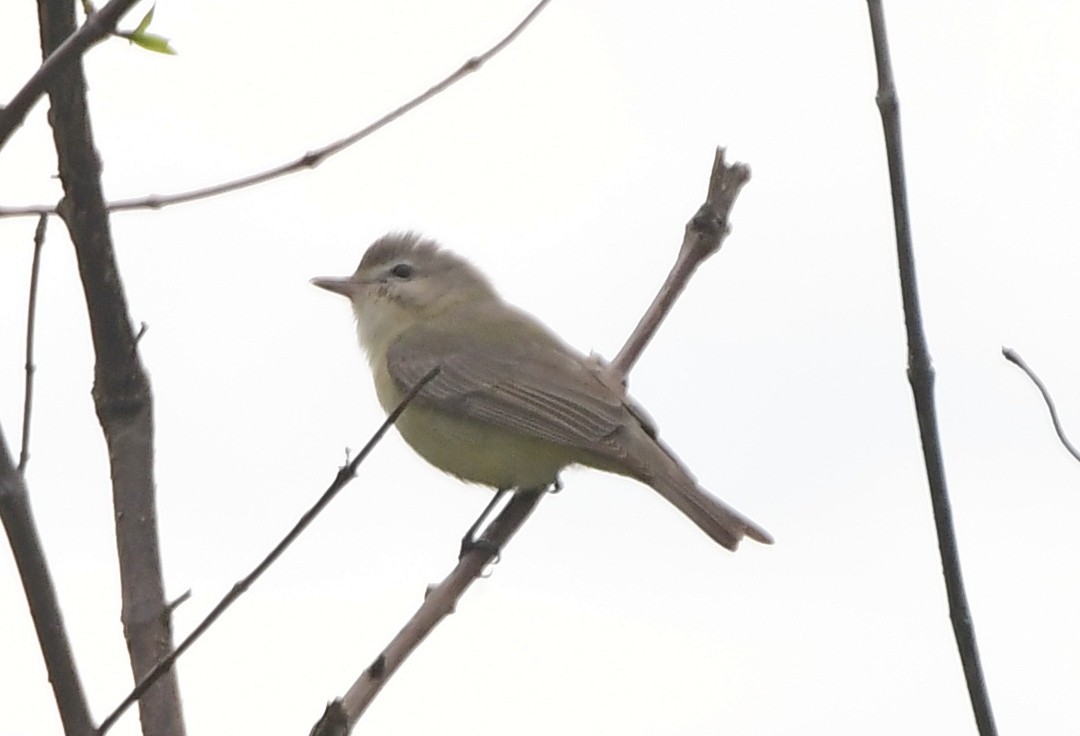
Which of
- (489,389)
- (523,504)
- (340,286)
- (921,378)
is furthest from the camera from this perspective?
(340,286)

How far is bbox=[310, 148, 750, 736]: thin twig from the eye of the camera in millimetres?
2861

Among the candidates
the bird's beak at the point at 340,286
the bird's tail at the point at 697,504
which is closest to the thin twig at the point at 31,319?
the bird's tail at the point at 697,504

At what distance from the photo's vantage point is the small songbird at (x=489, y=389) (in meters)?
5.61

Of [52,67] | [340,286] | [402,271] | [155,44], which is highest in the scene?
[402,271]

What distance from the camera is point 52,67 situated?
6.31ft

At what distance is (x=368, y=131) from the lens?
2387mm

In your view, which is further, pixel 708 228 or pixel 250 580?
pixel 708 228

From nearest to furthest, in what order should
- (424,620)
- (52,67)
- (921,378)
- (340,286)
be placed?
1. (52,67)
2. (921,378)
3. (424,620)
4. (340,286)

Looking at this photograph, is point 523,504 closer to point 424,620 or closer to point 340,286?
point 424,620

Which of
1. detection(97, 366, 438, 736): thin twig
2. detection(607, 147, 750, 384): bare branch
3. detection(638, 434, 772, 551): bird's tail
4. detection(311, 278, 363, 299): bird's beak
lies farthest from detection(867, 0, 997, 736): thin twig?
detection(311, 278, 363, 299): bird's beak

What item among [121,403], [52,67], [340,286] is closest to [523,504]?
[340,286]

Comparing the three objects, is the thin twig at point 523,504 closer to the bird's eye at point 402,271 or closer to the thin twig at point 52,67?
the thin twig at point 52,67

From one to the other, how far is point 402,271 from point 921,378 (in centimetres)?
521

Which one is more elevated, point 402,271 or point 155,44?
point 402,271
